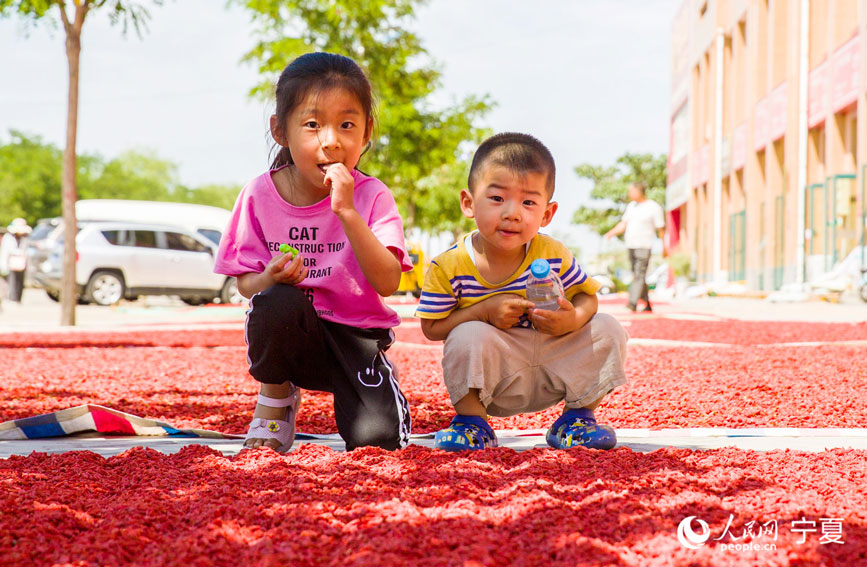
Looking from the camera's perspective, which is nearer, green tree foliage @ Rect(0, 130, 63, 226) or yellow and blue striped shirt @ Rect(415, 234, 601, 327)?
yellow and blue striped shirt @ Rect(415, 234, 601, 327)

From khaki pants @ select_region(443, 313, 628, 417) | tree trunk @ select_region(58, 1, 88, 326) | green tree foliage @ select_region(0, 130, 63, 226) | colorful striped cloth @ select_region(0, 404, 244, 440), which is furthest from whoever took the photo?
green tree foliage @ select_region(0, 130, 63, 226)

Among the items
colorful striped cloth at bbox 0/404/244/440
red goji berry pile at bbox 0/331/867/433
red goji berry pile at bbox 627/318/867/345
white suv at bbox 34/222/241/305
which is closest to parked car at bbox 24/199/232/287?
white suv at bbox 34/222/241/305

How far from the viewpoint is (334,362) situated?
3.57 meters

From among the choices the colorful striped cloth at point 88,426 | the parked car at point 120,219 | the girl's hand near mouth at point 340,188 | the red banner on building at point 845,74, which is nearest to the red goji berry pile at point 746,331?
the colorful striped cloth at point 88,426

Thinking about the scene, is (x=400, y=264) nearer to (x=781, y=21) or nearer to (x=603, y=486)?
(x=603, y=486)

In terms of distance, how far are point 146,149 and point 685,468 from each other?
122m

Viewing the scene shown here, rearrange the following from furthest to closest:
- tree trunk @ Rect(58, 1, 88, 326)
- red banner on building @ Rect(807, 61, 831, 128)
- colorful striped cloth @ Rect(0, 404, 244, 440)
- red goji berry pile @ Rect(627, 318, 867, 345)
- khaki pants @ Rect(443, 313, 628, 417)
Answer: red banner on building @ Rect(807, 61, 831, 128) < tree trunk @ Rect(58, 1, 88, 326) < red goji berry pile @ Rect(627, 318, 867, 345) < colorful striped cloth @ Rect(0, 404, 244, 440) < khaki pants @ Rect(443, 313, 628, 417)

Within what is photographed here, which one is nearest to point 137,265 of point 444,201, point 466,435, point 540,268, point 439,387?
point 439,387

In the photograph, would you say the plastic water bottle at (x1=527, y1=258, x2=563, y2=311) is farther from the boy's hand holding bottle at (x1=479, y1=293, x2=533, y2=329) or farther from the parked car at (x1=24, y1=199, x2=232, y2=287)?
the parked car at (x1=24, y1=199, x2=232, y2=287)

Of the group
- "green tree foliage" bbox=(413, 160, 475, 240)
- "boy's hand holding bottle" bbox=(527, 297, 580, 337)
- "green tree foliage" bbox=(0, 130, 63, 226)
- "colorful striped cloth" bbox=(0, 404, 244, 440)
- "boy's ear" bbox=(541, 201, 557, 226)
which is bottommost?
"colorful striped cloth" bbox=(0, 404, 244, 440)

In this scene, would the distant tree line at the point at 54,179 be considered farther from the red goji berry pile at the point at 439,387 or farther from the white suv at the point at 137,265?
the red goji berry pile at the point at 439,387

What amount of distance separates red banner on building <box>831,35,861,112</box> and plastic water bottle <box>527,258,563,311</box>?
1931 cm

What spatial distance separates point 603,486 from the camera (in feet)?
8.41

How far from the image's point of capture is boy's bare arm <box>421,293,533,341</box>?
11.0ft
